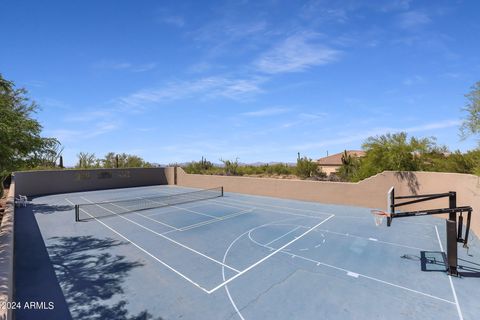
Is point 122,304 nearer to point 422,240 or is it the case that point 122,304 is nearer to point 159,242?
point 159,242

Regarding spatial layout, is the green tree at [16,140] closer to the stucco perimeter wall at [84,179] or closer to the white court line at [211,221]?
the white court line at [211,221]

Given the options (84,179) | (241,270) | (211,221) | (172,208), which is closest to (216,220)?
(211,221)

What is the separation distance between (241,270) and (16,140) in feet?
30.6

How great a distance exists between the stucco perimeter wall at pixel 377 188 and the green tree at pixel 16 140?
16080 millimetres

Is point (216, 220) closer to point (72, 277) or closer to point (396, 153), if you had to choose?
point (72, 277)

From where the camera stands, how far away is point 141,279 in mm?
7770

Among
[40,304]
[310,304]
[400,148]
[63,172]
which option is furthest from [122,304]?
[63,172]

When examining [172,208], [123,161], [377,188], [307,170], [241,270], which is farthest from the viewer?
[123,161]

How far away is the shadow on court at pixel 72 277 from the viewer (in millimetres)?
6148

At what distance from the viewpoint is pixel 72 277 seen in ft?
25.8

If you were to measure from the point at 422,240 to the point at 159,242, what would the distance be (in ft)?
36.8

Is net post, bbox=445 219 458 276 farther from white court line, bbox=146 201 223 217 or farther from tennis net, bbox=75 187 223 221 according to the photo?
tennis net, bbox=75 187 223 221

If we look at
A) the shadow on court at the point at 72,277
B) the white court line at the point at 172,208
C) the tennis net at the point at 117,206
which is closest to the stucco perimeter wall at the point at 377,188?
the tennis net at the point at 117,206

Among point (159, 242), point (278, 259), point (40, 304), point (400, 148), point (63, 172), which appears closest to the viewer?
point (40, 304)
